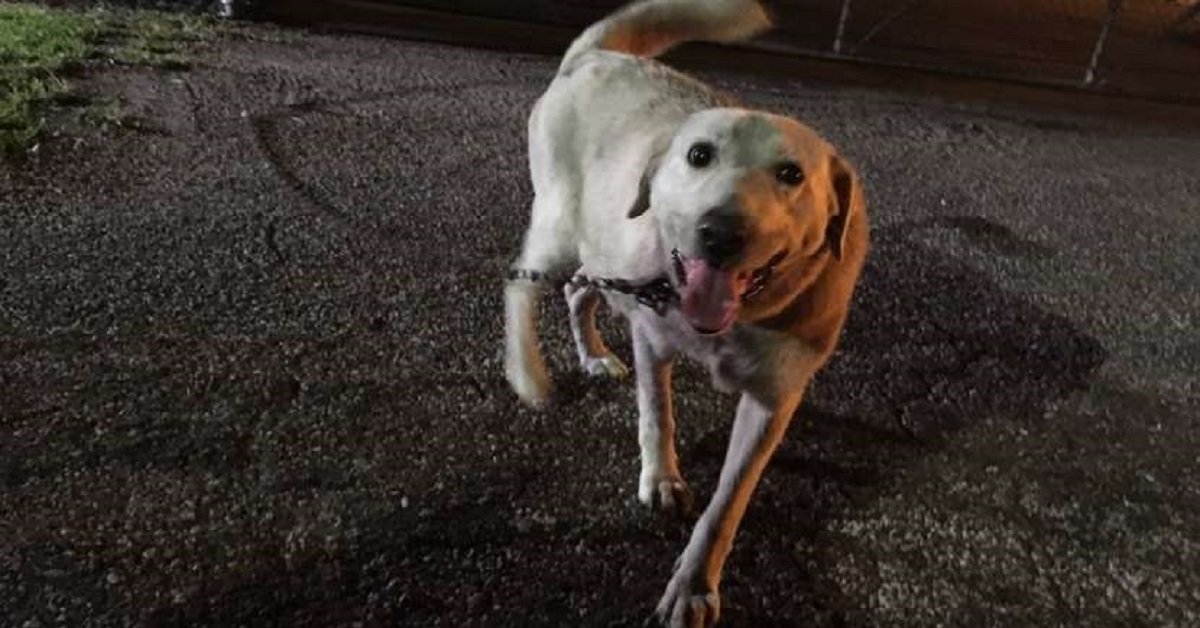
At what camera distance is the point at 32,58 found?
5.27 meters

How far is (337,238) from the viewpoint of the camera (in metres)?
4.04

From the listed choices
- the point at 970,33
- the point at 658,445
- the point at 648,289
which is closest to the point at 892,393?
the point at 658,445

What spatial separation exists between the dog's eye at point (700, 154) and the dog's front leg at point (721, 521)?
0.59 metres

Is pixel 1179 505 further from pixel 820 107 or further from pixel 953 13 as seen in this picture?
pixel 953 13

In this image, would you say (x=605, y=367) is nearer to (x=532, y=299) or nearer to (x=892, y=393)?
(x=532, y=299)

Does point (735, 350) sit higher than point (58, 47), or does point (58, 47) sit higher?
point (735, 350)

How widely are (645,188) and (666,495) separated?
90cm

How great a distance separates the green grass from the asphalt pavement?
0.23 meters

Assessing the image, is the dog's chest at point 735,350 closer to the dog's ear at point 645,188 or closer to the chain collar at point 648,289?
the chain collar at point 648,289

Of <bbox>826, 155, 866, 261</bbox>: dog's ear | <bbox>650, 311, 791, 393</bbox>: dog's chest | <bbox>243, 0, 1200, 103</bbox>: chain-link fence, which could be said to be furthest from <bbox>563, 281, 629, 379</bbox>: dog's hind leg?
<bbox>243, 0, 1200, 103</bbox>: chain-link fence

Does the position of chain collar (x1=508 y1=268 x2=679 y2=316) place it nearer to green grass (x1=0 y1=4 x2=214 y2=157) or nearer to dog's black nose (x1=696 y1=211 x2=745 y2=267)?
dog's black nose (x1=696 y1=211 x2=745 y2=267)

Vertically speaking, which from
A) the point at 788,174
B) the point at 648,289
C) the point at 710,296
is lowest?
the point at 648,289

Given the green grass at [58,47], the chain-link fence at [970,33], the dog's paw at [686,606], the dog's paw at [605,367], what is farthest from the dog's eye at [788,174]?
the chain-link fence at [970,33]

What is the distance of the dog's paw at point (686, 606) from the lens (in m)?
2.47
